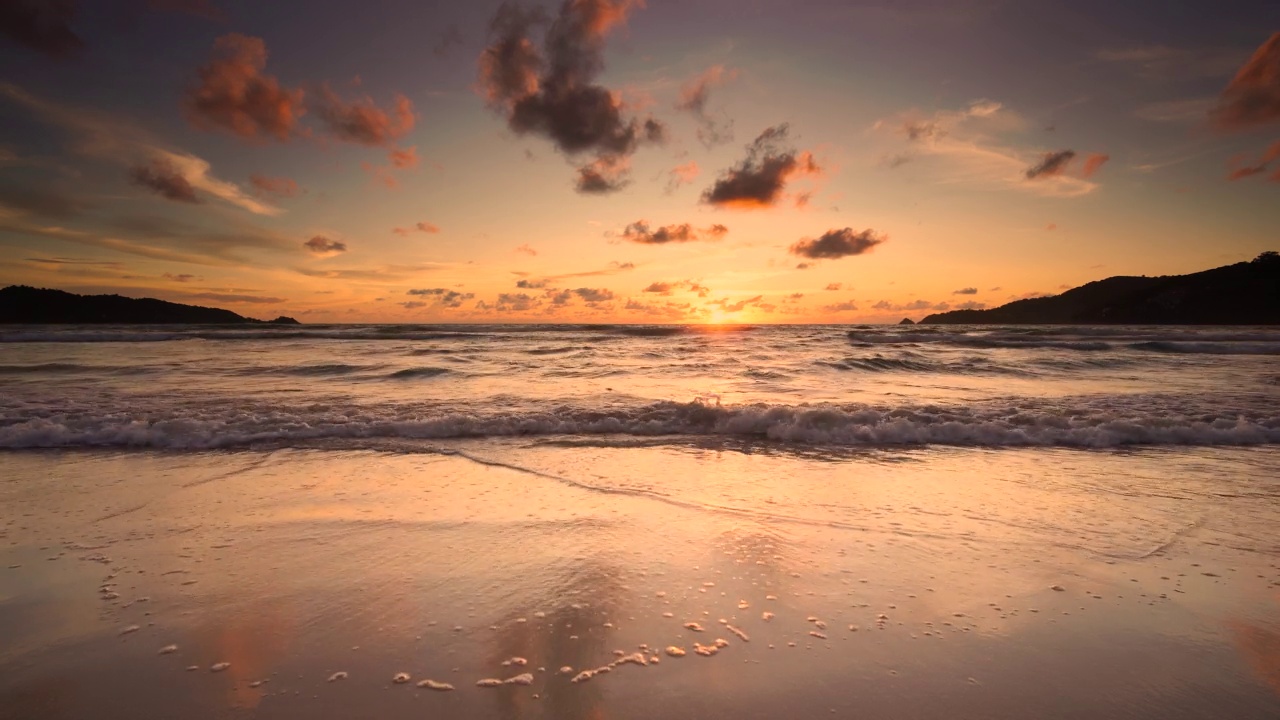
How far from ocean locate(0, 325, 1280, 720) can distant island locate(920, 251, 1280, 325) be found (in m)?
92.3

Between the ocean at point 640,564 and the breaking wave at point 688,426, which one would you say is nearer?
the ocean at point 640,564

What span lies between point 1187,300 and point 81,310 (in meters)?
145

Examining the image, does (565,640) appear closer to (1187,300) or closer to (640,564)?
(640,564)

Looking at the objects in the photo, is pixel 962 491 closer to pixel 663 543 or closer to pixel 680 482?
pixel 680 482

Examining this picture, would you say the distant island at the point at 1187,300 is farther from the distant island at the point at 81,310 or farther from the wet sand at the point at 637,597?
the distant island at the point at 81,310

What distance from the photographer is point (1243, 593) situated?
3801 millimetres

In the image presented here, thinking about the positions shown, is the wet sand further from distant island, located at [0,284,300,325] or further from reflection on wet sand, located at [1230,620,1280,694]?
distant island, located at [0,284,300,325]

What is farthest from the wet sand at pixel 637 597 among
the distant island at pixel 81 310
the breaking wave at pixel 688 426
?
the distant island at pixel 81 310

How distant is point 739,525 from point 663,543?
2.69ft

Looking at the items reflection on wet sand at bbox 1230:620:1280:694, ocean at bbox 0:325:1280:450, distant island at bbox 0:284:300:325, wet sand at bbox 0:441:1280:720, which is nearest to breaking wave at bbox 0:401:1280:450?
ocean at bbox 0:325:1280:450

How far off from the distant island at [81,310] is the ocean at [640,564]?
80682mm

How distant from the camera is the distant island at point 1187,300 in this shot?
75188 millimetres

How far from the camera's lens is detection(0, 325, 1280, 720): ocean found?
109 inches

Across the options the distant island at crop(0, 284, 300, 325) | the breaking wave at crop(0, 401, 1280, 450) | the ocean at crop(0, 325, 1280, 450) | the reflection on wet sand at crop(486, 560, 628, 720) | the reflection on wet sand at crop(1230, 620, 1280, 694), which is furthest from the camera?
the distant island at crop(0, 284, 300, 325)
